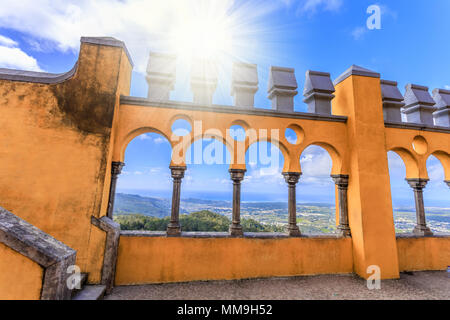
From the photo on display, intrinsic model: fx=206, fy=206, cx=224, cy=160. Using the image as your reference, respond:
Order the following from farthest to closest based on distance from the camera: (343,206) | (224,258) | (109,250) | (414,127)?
(414,127) < (343,206) < (224,258) < (109,250)

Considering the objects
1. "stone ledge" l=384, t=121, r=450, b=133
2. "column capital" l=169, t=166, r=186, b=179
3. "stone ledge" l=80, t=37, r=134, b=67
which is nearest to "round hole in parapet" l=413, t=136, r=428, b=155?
"stone ledge" l=384, t=121, r=450, b=133

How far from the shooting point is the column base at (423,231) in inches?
238

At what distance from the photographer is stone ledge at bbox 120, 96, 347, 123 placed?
5.17 meters

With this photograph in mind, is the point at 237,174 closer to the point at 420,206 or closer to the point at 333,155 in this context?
the point at 333,155

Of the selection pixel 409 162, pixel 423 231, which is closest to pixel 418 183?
pixel 409 162

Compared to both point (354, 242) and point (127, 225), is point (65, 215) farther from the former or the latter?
point (354, 242)

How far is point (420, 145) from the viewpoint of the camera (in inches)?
258

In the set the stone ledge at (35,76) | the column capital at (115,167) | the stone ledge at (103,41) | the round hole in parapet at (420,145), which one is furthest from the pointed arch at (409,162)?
the stone ledge at (35,76)

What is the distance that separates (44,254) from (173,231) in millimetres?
2736

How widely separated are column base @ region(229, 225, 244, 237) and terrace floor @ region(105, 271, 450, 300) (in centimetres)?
104

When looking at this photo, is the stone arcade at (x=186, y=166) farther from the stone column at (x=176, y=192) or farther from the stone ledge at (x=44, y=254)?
the stone ledge at (x=44, y=254)

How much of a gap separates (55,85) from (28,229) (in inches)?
137

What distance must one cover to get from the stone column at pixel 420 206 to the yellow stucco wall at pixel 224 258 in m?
2.58
